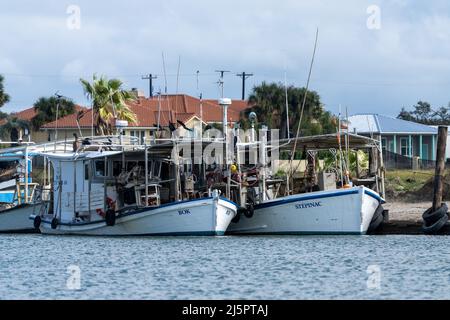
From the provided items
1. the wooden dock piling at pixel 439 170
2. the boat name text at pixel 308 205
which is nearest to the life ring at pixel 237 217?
the boat name text at pixel 308 205

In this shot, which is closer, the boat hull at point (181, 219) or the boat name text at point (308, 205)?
the boat hull at point (181, 219)

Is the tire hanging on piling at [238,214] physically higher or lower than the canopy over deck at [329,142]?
lower

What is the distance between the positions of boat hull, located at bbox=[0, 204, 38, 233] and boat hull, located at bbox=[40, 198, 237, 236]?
8185 mm

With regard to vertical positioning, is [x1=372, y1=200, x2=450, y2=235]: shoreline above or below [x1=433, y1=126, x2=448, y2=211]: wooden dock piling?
below

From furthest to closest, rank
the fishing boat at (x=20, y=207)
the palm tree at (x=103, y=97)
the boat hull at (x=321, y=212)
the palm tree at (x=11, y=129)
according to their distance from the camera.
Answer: the palm tree at (x=11, y=129)
the palm tree at (x=103, y=97)
the fishing boat at (x=20, y=207)
the boat hull at (x=321, y=212)

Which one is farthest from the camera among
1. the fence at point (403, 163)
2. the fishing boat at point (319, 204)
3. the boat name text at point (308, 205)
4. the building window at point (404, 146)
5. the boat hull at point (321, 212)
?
the building window at point (404, 146)

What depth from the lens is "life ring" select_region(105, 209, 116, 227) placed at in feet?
156

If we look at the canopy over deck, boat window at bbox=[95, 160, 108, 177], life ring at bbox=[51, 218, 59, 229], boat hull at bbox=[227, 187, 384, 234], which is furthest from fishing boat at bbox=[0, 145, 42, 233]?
boat hull at bbox=[227, 187, 384, 234]

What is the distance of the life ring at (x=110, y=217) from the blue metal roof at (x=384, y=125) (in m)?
46.2

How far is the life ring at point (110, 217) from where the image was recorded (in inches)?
1870

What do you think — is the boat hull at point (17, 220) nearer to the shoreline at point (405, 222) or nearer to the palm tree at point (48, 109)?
the shoreline at point (405, 222)

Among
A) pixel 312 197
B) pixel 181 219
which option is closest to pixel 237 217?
pixel 181 219

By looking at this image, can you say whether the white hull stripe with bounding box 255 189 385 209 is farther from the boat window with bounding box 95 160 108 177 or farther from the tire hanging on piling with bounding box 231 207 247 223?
the boat window with bounding box 95 160 108 177

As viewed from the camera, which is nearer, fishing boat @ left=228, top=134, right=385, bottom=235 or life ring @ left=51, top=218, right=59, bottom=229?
fishing boat @ left=228, top=134, right=385, bottom=235
